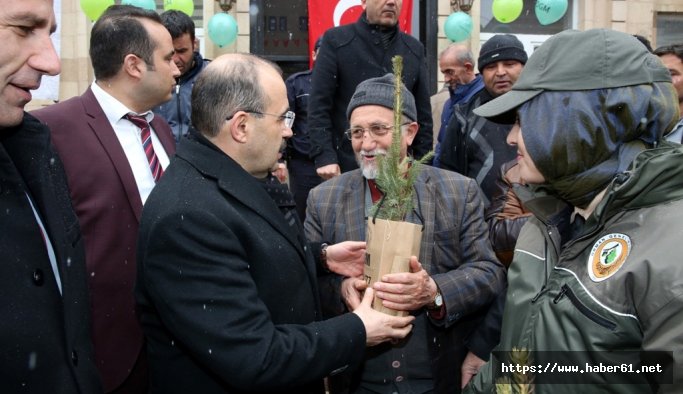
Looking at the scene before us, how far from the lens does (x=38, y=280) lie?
1.82 m

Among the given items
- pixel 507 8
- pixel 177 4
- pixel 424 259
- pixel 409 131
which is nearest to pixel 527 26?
pixel 507 8

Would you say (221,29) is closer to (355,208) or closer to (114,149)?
(114,149)

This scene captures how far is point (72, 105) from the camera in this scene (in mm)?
3076

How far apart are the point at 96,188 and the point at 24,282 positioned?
1.14 meters

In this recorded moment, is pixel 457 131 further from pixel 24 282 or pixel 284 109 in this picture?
pixel 24 282

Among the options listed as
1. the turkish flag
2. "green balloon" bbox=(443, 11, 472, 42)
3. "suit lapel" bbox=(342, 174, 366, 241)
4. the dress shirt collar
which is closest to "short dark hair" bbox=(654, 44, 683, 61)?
"suit lapel" bbox=(342, 174, 366, 241)

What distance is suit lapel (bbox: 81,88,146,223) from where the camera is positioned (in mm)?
2951

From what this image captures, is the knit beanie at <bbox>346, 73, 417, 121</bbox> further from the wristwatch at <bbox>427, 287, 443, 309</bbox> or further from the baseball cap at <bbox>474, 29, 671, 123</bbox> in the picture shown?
the baseball cap at <bbox>474, 29, 671, 123</bbox>

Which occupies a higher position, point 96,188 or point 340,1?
point 340,1

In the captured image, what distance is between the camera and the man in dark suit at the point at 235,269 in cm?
195

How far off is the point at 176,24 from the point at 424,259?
2.62m

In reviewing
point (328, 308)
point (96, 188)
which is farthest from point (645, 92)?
point (96, 188)

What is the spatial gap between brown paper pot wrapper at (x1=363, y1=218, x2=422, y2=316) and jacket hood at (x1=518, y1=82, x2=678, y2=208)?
0.54m

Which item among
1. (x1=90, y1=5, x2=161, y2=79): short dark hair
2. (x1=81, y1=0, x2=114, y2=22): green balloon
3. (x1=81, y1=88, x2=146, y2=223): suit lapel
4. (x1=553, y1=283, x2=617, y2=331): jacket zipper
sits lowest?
(x1=553, y1=283, x2=617, y2=331): jacket zipper
